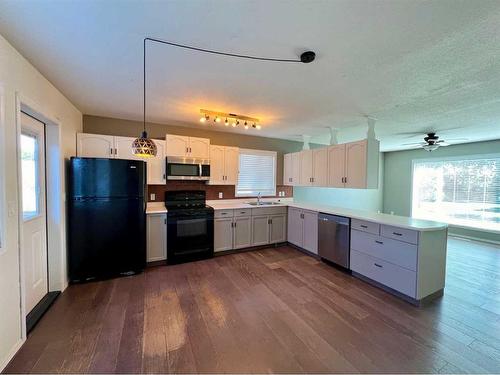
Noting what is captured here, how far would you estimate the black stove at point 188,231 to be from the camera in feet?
11.7

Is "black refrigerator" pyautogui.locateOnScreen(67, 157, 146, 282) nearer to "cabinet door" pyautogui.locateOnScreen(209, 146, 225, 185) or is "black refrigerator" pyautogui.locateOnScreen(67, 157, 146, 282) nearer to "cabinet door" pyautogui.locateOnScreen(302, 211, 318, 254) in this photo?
"cabinet door" pyautogui.locateOnScreen(209, 146, 225, 185)

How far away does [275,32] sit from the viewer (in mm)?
Result: 1533

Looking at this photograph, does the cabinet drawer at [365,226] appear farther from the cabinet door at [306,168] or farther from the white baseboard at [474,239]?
the white baseboard at [474,239]

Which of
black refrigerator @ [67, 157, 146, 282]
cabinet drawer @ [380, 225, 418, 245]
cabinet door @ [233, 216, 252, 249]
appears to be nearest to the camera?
cabinet drawer @ [380, 225, 418, 245]

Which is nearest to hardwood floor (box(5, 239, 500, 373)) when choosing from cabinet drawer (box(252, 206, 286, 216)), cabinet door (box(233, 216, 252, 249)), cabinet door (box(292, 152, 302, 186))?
cabinet door (box(233, 216, 252, 249))

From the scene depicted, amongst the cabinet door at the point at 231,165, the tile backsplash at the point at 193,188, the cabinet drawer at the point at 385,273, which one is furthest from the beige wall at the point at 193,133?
the cabinet drawer at the point at 385,273

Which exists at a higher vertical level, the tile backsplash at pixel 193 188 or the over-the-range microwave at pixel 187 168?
the over-the-range microwave at pixel 187 168

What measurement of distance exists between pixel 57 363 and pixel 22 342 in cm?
49

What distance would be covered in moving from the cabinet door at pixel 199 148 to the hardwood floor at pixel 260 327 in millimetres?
2052

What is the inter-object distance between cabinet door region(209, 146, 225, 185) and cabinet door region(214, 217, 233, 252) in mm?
796

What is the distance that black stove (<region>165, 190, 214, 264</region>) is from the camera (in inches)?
140

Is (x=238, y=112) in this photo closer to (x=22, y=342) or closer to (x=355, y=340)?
(x=355, y=340)

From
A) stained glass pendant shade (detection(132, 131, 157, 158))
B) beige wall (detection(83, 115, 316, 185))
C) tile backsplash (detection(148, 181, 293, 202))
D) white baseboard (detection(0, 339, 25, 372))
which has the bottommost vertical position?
white baseboard (detection(0, 339, 25, 372))

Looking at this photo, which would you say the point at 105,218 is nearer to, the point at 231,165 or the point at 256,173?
the point at 231,165
